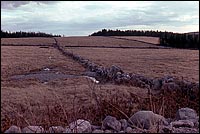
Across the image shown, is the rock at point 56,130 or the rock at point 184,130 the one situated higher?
the rock at point 56,130

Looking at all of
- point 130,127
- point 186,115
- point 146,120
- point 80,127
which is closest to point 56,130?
point 80,127

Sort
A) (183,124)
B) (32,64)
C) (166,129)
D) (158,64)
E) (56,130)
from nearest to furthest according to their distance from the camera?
(56,130)
(166,129)
(183,124)
(158,64)
(32,64)

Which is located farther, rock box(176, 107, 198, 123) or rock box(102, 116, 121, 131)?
rock box(176, 107, 198, 123)

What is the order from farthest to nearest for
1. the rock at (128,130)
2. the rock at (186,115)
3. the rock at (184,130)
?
the rock at (186,115) < the rock at (184,130) < the rock at (128,130)

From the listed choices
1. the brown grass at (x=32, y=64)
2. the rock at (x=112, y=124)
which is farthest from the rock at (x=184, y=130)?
the brown grass at (x=32, y=64)

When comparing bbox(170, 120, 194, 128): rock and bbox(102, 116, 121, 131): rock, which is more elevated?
Result: bbox(102, 116, 121, 131): rock

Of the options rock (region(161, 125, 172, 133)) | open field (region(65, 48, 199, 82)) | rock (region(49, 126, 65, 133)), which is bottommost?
open field (region(65, 48, 199, 82))

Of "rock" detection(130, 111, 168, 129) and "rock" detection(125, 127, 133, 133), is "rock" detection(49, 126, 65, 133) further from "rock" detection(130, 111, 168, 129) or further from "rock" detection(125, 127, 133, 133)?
"rock" detection(130, 111, 168, 129)

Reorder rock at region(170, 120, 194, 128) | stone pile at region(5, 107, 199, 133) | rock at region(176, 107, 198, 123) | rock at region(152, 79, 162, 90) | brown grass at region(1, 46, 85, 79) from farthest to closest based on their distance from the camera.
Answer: brown grass at region(1, 46, 85, 79)
rock at region(152, 79, 162, 90)
rock at region(176, 107, 198, 123)
rock at region(170, 120, 194, 128)
stone pile at region(5, 107, 199, 133)

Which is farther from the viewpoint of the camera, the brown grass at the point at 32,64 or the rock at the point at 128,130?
the brown grass at the point at 32,64

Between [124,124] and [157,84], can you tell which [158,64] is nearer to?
[157,84]

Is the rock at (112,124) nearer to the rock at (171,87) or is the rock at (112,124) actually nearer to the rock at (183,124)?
the rock at (183,124)

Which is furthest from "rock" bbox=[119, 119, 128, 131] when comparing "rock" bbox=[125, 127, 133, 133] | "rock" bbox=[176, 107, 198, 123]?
"rock" bbox=[176, 107, 198, 123]

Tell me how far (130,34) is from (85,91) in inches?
4745
